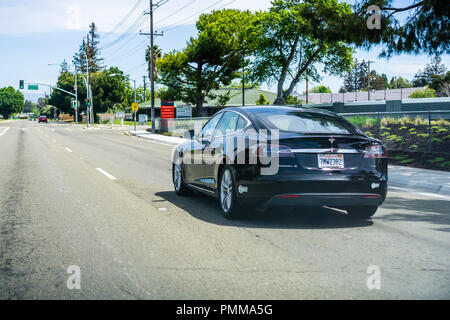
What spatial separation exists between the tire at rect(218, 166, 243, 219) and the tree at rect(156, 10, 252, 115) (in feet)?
157

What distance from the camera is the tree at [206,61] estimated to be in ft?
178

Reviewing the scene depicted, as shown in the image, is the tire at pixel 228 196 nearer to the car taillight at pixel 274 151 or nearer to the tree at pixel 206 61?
the car taillight at pixel 274 151

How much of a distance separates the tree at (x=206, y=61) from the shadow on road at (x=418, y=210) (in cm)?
4632

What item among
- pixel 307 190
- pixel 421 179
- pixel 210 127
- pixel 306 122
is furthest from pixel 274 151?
pixel 421 179

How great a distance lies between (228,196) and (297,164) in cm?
117

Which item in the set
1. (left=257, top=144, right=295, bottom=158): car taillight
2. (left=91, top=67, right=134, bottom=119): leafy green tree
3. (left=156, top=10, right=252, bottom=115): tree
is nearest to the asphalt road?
(left=257, top=144, right=295, bottom=158): car taillight

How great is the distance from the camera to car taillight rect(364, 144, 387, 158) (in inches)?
267

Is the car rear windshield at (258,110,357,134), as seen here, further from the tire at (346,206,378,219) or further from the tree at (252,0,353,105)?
the tree at (252,0,353,105)

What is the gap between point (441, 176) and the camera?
12.3m

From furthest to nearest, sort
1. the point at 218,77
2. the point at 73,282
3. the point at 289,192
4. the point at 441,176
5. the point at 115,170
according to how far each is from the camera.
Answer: the point at 218,77 → the point at 115,170 → the point at 441,176 → the point at 289,192 → the point at 73,282

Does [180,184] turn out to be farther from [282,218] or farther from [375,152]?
[375,152]
